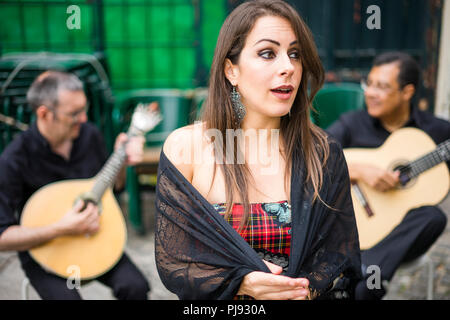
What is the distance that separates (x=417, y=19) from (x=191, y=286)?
16.2 feet

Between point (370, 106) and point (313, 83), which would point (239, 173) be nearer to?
point (313, 83)

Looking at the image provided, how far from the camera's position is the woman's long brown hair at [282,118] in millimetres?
1708

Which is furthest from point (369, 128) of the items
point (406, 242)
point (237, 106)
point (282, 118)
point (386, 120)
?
point (237, 106)

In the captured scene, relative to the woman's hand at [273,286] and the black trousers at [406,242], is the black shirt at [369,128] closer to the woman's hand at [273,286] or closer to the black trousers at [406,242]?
the black trousers at [406,242]

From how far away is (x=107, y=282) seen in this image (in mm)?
2676

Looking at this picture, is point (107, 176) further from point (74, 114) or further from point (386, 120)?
point (386, 120)

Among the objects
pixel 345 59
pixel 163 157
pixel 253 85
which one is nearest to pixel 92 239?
pixel 163 157

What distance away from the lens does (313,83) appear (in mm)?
1899

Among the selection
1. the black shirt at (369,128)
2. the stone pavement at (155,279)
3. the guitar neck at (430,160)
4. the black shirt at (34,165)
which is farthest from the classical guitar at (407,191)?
the black shirt at (34,165)

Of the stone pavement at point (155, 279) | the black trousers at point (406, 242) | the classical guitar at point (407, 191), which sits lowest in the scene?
the stone pavement at point (155, 279)

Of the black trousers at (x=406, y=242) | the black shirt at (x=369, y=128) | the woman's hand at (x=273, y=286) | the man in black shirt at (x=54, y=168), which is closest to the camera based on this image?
the woman's hand at (x=273, y=286)

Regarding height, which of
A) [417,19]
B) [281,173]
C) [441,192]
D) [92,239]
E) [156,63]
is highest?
[417,19]

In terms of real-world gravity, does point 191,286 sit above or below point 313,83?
below

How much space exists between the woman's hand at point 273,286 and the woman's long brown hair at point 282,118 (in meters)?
0.22
